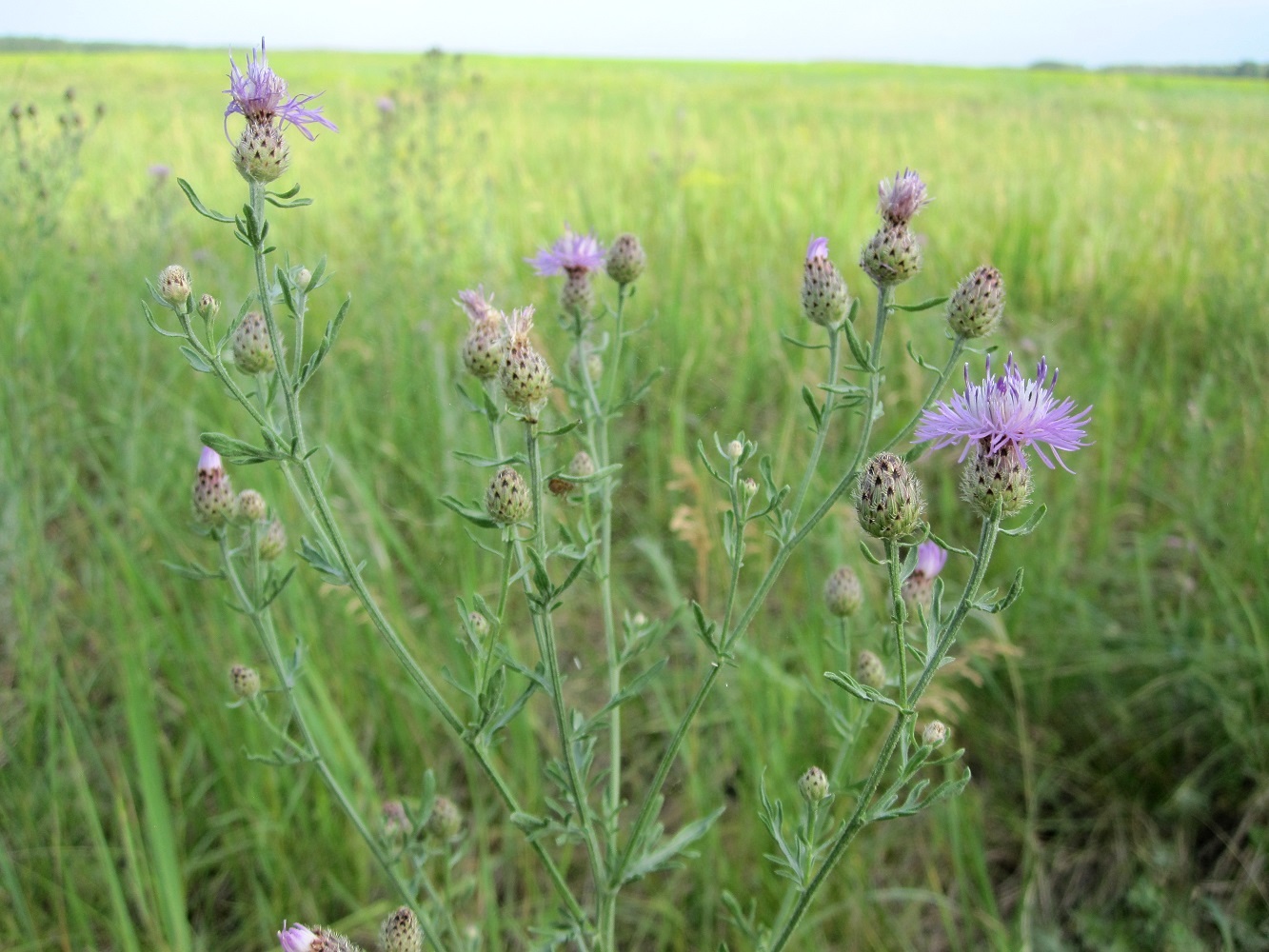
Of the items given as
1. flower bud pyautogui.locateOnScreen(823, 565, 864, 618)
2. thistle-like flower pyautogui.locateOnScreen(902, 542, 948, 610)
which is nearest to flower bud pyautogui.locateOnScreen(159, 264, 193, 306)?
flower bud pyautogui.locateOnScreen(823, 565, 864, 618)

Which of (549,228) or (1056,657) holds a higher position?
(549,228)

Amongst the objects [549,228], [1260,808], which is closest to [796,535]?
[1260,808]

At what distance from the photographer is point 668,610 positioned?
266cm

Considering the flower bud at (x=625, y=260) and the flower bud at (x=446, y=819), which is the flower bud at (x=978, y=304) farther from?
the flower bud at (x=446, y=819)

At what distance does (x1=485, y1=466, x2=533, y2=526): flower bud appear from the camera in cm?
118

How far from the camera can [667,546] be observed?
9.64 ft

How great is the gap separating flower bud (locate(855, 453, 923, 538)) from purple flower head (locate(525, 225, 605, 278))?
77cm

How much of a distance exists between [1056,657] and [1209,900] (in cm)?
62

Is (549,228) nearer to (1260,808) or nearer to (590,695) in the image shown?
(590,695)

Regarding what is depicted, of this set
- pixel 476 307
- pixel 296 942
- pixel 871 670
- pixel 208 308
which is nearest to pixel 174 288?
pixel 208 308

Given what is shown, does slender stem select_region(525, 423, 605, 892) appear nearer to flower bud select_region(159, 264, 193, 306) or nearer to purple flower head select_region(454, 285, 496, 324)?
purple flower head select_region(454, 285, 496, 324)

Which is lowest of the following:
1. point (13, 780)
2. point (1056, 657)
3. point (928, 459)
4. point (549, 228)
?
point (13, 780)

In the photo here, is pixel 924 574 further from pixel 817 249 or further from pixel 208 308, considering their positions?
pixel 208 308

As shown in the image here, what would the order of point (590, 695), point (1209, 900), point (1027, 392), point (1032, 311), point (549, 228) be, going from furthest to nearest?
point (549, 228) → point (1032, 311) → point (590, 695) → point (1209, 900) → point (1027, 392)
